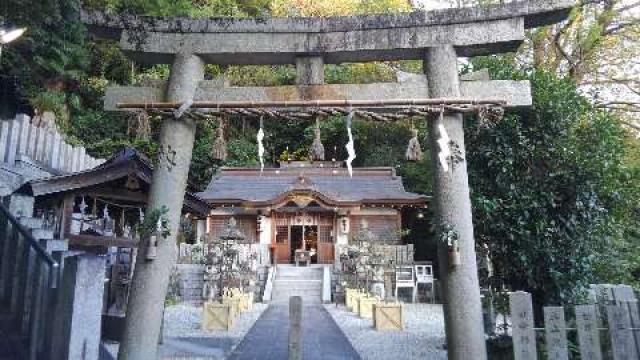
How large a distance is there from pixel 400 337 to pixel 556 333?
6070mm

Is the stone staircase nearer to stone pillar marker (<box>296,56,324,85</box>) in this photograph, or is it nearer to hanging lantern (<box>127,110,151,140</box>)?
hanging lantern (<box>127,110,151,140</box>)

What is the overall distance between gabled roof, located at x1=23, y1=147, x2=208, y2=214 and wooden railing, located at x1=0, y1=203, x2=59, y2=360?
7.54 feet

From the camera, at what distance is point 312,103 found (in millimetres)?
5684

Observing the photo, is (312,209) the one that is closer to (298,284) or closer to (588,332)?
(298,284)

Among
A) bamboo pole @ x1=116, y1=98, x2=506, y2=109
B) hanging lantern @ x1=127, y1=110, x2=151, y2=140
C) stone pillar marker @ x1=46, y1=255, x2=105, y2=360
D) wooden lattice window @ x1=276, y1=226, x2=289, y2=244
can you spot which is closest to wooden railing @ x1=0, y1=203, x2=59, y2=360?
stone pillar marker @ x1=46, y1=255, x2=105, y2=360

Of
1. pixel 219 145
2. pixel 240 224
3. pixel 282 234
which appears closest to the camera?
pixel 219 145

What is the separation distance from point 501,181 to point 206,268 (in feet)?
40.1

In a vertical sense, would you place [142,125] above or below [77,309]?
above

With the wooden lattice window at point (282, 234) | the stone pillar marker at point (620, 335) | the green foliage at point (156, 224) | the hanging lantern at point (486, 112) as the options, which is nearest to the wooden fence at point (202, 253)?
the wooden lattice window at point (282, 234)

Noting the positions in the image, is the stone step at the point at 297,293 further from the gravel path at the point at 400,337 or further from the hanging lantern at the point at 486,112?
the hanging lantern at the point at 486,112

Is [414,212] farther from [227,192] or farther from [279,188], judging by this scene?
[227,192]

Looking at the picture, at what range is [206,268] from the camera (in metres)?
16.8

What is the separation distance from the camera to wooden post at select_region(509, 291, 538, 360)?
4723 millimetres

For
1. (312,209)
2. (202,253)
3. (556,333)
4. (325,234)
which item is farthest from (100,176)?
(325,234)
